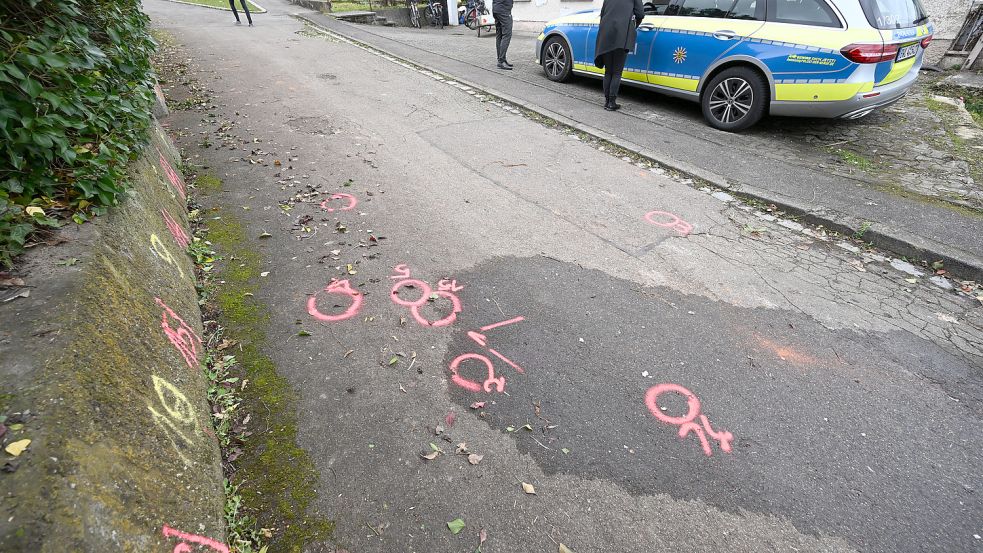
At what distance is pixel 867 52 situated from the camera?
17.1 feet

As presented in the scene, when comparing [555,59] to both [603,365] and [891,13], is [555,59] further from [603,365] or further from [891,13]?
[603,365]

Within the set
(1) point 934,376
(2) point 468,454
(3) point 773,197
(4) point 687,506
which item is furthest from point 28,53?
(3) point 773,197

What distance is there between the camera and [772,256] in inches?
163

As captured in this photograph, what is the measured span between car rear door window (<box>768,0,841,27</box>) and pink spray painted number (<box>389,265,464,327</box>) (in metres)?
5.72

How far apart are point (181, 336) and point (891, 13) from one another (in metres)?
8.13

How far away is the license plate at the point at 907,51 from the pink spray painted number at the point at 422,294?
627 centimetres

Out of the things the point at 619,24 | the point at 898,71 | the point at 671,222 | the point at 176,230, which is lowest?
the point at 671,222

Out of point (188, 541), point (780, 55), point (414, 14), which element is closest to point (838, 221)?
point (780, 55)

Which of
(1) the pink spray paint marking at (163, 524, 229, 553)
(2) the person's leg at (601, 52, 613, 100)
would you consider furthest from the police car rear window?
(1) the pink spray paint marking at (163, 524, 229, 553)

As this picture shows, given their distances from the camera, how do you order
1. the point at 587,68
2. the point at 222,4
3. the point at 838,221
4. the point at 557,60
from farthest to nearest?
the point at 222,4 → the point at 557,60 → the point at 587,68 → the point at 838,221

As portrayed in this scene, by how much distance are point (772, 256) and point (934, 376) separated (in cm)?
149

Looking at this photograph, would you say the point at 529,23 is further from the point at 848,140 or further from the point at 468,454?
the point at 468,454

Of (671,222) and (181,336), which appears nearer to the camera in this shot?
(181,336)

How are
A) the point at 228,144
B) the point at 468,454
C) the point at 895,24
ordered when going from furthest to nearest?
A: the point at 228,144 < the point at 895,24 < the point at 468,454
